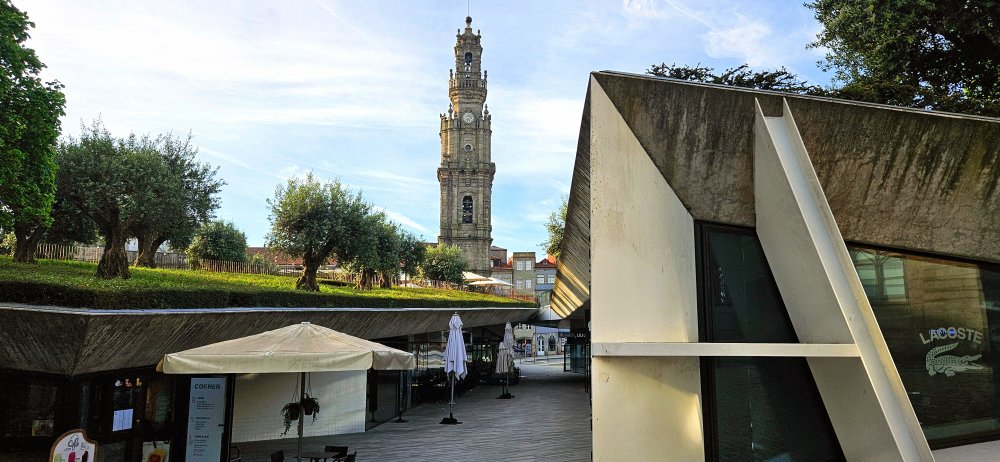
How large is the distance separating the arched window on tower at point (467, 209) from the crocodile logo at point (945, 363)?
304 ft

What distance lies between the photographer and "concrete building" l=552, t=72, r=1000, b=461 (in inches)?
318

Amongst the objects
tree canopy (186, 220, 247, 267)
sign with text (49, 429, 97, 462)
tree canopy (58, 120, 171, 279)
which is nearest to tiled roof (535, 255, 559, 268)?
tree canopy (186, 220, 247, 267)

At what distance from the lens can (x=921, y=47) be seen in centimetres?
2083

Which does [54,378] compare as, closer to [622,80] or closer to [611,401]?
[611,401]

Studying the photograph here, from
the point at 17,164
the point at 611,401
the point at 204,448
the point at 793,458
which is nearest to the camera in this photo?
the point at 611,401

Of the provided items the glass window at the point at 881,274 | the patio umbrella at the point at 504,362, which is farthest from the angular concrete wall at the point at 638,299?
the patio umbrella at the point at 504,362

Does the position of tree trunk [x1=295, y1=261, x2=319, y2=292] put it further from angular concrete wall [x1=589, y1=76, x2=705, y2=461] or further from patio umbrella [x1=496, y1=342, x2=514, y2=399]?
angular concrete wall [x1=589, y1=76, x2=705, y2=461]

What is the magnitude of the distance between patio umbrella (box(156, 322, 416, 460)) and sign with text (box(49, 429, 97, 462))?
46.0 inches

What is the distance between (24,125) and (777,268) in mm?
16202

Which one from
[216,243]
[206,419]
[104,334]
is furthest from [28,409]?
[216,243]

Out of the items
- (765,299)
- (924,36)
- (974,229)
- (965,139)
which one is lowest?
(765,299)

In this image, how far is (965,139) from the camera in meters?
8.60

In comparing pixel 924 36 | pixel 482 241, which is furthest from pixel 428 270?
pixel 924 36

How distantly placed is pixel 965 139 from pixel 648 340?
194 inches
